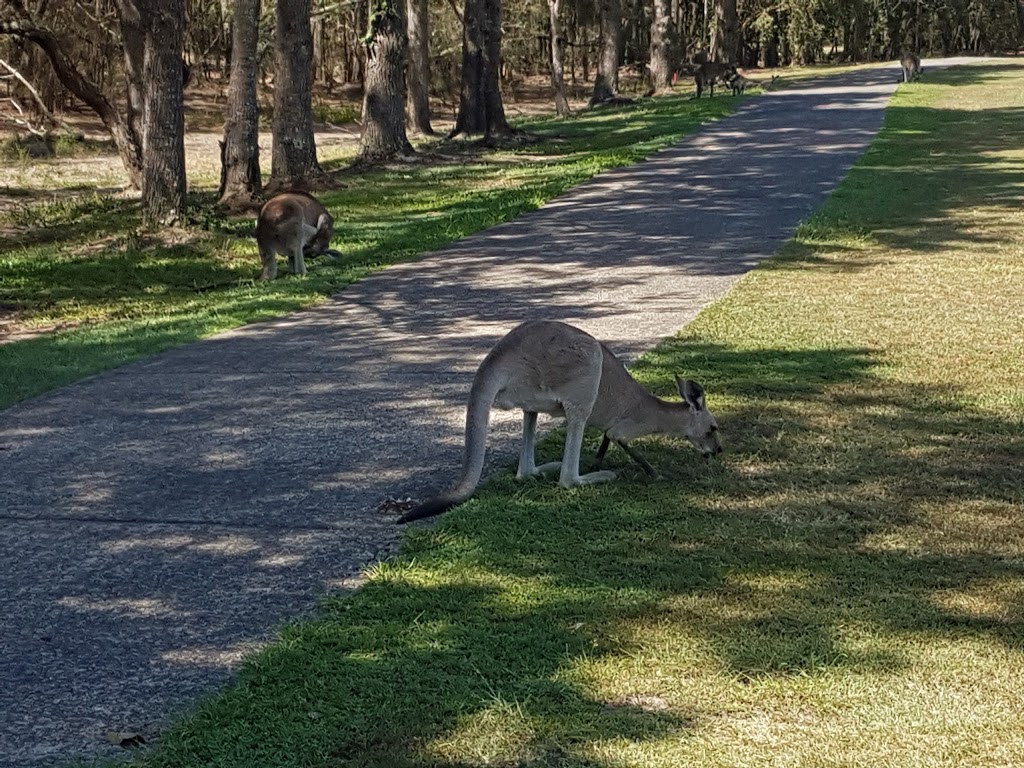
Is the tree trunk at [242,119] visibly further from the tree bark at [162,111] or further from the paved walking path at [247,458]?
the paved walking path at [247,458]

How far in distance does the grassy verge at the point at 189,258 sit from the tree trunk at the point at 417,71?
30.3ft

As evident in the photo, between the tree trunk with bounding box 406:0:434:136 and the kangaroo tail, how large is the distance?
1097 inches

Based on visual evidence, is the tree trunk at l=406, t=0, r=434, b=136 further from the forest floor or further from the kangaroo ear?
the kangaroo ear

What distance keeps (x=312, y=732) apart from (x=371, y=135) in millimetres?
21037

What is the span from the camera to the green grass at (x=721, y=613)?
3934 millimetres

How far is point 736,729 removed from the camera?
3.97 meters

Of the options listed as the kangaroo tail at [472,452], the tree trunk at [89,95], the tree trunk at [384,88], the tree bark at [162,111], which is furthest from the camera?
the tree trunk at [384,88]

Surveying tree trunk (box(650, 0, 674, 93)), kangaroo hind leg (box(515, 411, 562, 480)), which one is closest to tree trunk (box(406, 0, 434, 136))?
tree trunk (box(650, 0, 674, 93))

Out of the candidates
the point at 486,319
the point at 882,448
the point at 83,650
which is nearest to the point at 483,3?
the point at 486,319

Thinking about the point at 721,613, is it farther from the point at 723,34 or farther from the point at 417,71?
the point at 723,34

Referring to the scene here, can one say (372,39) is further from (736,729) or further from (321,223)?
(736,729)

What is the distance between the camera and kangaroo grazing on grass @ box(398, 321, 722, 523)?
19.1 ft

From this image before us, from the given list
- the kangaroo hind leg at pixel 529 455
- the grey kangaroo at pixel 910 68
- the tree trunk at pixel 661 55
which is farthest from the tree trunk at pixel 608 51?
the kangaroo hind leg at pixel 529 455

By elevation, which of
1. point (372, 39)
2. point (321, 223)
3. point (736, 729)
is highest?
Result: point (372, 39)
